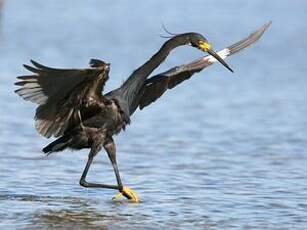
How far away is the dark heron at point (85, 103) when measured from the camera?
8242mm

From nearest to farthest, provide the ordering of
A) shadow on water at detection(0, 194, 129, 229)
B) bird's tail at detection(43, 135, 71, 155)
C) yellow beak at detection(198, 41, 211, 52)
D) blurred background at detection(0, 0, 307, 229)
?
shadow on water at detection(0, 194, 129, 229)
blurred background at detection(0, 0, 307, 229)
bird's tail at detection(43, 135, 71, 155)
yellow beak at detection(198, 41, 211, 52)

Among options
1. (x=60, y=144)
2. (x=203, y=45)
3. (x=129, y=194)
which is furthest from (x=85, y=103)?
(x=203, y=45)

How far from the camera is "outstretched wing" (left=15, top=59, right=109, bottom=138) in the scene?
818 centimetres

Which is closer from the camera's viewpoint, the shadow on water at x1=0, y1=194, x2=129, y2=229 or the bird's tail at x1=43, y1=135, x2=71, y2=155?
the shadow on water at x1=0, y1=194, x2=129, y2=229

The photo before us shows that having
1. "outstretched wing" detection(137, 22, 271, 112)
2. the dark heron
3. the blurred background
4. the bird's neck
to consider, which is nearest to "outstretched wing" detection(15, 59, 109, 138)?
the dark heron

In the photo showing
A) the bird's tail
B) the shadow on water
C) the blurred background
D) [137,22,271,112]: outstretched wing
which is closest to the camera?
the shadow on water

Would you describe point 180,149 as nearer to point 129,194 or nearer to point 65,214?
point 129,194

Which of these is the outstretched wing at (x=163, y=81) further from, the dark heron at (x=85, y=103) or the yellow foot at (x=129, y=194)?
the yellow foot at (x=129, y=194)

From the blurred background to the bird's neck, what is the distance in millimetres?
1022

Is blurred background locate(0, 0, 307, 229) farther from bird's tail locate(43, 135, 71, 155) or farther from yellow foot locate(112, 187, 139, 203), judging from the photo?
bird's tail locate(43, 135, 71, 155)

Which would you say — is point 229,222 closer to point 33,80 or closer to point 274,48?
point 33,80

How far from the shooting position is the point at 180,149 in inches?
475

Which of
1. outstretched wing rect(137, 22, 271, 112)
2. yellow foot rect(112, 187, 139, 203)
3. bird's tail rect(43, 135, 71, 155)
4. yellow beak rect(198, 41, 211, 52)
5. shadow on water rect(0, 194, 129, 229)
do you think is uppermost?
yellow beak rect(198, 41, 211, 52)

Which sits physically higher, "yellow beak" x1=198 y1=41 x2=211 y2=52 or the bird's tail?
"yellow beak" x1=198 y1=41 x2=211 y2=52
